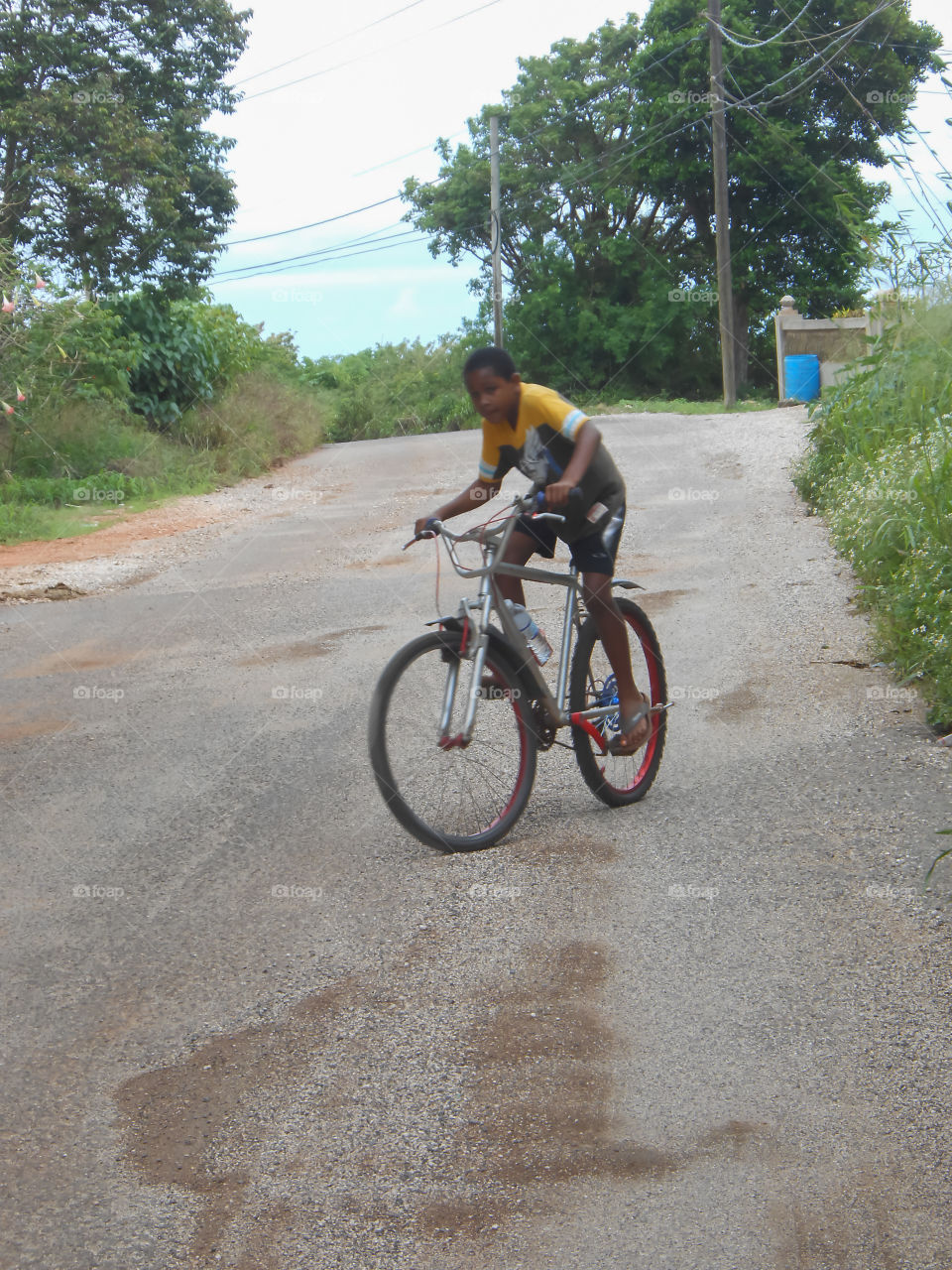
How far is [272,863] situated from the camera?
5180 millimetres

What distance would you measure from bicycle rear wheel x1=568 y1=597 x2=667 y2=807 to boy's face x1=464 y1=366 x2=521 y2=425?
0.98 metres

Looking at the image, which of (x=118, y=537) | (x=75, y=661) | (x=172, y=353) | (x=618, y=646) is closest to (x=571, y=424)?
(x=618, y=646)

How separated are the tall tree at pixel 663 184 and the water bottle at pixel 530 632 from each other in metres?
Result: 34.0

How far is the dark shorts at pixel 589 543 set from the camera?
502cm

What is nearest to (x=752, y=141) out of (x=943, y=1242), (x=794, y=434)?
(x=794, y=434)

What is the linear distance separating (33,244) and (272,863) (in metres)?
23.2

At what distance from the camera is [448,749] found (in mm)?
4875

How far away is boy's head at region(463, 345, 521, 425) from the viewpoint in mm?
4715

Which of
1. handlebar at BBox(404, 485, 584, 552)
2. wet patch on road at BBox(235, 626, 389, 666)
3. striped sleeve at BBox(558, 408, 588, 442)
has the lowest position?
wet patch on road at BBox(235, 626, 389, 666)

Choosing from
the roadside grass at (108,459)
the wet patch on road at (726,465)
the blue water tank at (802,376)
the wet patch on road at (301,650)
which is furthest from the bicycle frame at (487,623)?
the blue water tank at (802,376)

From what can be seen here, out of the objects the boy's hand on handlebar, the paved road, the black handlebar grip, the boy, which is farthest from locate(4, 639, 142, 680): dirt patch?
the boy's hand on handlebar

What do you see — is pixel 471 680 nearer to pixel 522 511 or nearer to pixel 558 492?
pixel 522 511

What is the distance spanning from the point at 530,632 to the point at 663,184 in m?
39.2

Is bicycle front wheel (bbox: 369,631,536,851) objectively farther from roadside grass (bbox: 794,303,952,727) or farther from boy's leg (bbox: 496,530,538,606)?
roadside grass (bbox: 794,303,952,727)
